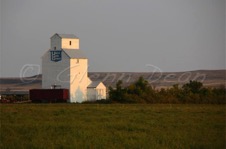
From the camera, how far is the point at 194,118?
2548 cm

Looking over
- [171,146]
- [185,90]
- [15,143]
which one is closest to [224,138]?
[171,146]

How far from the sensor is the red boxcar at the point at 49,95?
55.3 meters

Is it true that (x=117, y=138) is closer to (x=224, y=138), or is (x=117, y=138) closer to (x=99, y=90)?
(x=224, y=138)

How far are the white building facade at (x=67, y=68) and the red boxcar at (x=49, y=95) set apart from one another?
1.51m

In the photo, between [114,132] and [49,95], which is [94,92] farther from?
[114,132]

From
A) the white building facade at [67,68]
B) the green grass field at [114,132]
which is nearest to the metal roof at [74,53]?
the white building facade at [67,68]

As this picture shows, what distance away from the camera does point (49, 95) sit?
182 ft

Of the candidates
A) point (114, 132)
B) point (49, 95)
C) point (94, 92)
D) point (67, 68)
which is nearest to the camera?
point (114, 132)

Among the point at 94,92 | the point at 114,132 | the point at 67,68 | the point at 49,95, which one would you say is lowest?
the point at 114,132

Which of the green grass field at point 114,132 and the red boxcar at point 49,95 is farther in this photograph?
the red boxcar at point 49,95

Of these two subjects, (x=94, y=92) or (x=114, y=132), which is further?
(x=94, y=92)

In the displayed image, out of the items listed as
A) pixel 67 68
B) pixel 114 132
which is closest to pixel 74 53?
pixel 67 68

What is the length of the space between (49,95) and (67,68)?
3.68 metres

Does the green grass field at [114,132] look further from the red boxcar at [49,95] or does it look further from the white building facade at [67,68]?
the white building facade at [67,68]
